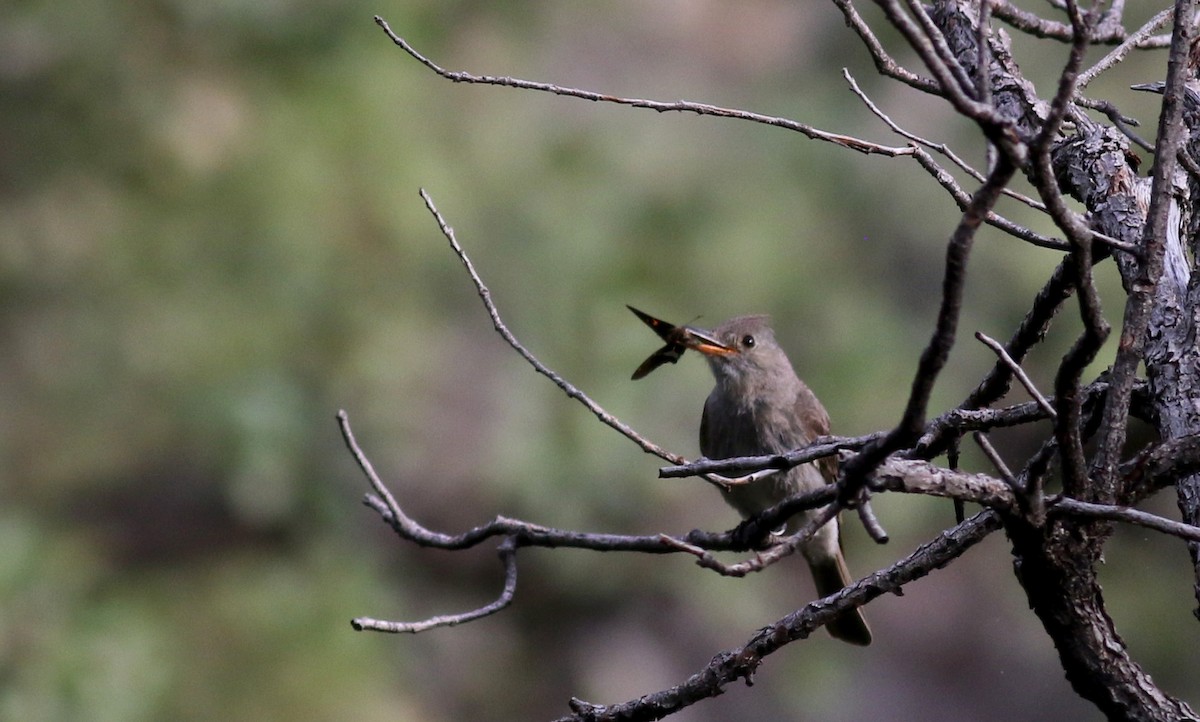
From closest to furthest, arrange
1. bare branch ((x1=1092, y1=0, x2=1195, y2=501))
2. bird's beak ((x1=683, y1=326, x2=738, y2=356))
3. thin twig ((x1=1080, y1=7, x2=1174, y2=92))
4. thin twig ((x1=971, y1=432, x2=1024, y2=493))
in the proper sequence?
thin twig ((x1=971, y1=432, x2=1024, y2=493)) → bare branch ((x1=1092, y1=0, x2=1195, y2=501)) → thin twig ((x1=1080, y1=7, x2=1174, y2=92)) → bird's beak ((x1=683, y1=326, x2=738, y2=356))

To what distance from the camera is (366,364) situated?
6664 millimetres

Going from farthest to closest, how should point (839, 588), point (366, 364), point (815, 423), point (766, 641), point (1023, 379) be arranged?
point (366, 364) → point (839, 588) → point (815, 423) → point (766, 641) → point (1023, 379)

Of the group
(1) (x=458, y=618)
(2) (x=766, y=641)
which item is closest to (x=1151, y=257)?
(2) (x=766, y=641)

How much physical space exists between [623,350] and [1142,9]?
381 cm

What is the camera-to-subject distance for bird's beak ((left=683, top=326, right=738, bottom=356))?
3.72m

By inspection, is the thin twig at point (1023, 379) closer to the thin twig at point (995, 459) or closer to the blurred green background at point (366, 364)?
the thin twig at point (995, 459)

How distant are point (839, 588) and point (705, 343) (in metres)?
1.05

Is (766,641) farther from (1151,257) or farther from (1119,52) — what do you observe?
(1119,52)

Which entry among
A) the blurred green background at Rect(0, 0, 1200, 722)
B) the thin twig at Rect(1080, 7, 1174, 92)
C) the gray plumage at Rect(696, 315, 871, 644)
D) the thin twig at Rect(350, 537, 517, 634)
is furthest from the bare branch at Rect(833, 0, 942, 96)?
the blurred green background at Rect(0, 0, 1200, 722)

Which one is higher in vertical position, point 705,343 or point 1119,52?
point 1119,52

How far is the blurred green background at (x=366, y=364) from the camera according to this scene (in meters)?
6.40

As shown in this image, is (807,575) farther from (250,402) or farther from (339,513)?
(250,402)

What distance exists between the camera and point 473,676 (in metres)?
7.96

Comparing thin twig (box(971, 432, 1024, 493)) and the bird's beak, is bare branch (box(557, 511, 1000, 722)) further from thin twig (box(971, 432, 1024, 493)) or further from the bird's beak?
the bird's beak
